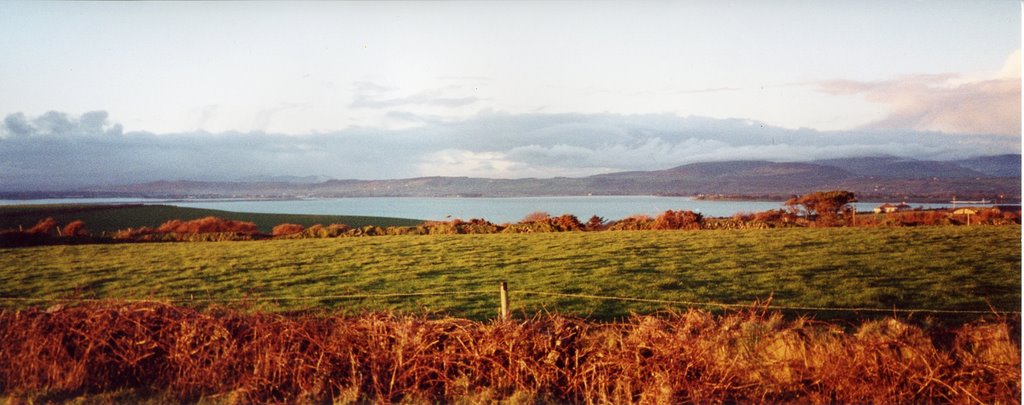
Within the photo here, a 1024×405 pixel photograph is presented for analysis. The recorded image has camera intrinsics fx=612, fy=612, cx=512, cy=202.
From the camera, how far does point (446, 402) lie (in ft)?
18.0

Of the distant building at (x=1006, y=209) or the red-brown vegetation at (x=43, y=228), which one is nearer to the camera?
the distant building at (x=1006, y=209)

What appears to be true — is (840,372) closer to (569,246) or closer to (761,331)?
(761,331)

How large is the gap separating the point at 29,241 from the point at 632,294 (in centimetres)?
2639

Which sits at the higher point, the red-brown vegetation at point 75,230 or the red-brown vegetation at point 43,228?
the red-brown vegetation at point 43,228

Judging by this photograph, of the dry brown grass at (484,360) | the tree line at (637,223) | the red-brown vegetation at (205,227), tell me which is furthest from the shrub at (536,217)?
the dry brown grass at (484,360)

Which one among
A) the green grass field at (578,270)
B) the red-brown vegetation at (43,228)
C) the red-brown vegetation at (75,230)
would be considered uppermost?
the red-brown vegetation at (43,228)

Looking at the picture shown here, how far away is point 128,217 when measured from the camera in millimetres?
40656

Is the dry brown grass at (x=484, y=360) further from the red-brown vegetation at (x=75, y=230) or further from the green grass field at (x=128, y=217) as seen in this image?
the green grass field at (x=128, y=217)

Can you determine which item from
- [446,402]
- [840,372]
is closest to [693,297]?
[840,372]

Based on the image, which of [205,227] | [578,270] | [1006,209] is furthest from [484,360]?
[205,227]

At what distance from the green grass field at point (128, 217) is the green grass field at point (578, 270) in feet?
48.1

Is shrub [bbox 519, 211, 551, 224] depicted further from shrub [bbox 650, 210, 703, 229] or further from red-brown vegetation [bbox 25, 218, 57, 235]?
red-brown vegetation [bbox 25, 218, 57, 235]

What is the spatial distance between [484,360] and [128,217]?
4314 cm

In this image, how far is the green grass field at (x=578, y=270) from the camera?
36.8 ft
